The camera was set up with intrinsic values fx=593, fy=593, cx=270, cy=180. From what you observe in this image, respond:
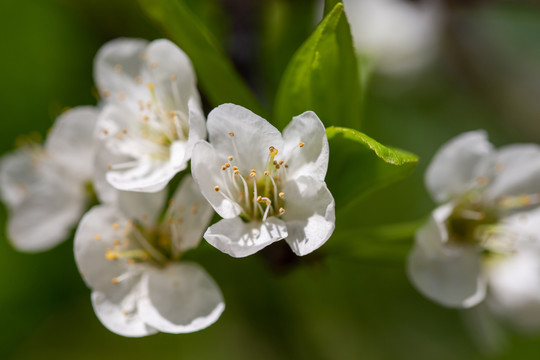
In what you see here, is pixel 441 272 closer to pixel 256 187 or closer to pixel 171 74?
pixel 256 187

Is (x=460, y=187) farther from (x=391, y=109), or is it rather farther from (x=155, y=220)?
(x=391, y=109)

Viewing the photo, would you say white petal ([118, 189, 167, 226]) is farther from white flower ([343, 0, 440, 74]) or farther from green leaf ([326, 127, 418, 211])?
white flower ([343, 0, 440, 74])

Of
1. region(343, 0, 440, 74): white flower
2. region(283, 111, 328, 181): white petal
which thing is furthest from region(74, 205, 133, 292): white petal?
region(343, 0, 440, 74): white flower

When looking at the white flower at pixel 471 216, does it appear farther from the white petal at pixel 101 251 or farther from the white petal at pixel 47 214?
the white petal at pixel 47 214

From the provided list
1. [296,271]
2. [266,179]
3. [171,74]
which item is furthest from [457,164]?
[296,271]

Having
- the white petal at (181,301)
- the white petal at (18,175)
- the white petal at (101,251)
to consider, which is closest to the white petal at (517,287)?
the white petal at (181,301)

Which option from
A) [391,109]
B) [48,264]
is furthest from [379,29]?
[48,264]

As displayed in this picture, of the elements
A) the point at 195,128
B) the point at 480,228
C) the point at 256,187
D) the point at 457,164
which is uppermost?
the point at 195,128
